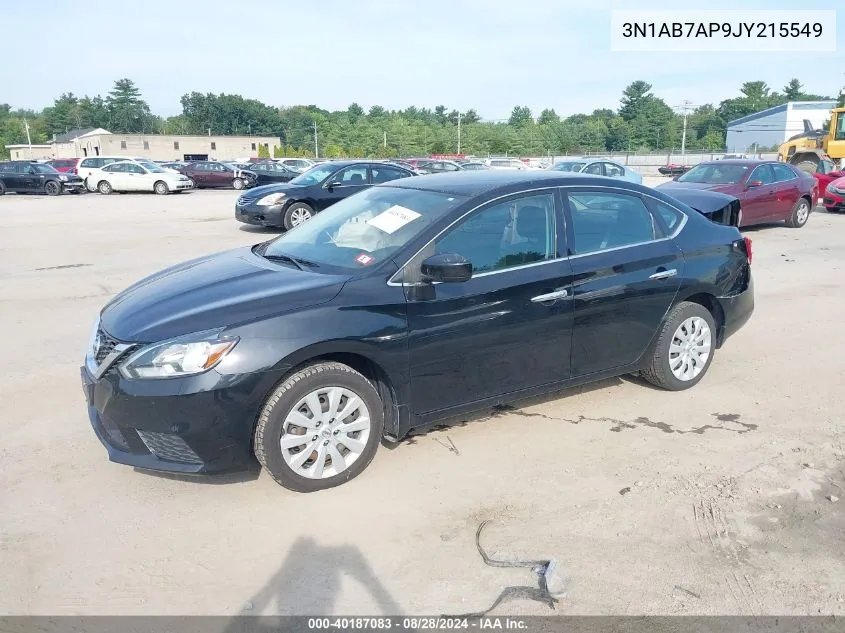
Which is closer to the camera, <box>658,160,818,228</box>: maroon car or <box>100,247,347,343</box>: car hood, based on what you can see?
<box>100,247,347,343</box>: car hood

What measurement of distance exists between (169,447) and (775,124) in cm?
8308

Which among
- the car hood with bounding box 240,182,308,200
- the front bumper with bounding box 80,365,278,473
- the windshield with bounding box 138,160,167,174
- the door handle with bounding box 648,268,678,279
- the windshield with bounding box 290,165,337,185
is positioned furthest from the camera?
the windshield with bounding box 138,160,167,174

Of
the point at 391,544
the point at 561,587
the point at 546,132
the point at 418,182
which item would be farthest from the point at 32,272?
the point at 546,132

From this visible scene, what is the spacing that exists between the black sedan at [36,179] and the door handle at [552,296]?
28764 millimetres

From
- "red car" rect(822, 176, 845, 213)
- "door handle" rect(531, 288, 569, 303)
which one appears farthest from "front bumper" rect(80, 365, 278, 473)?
"red car" rect(822, 176, 845, 213)

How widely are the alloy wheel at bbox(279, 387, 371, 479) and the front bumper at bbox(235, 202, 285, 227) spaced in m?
10.5

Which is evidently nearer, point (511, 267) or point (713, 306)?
point (511, 267)

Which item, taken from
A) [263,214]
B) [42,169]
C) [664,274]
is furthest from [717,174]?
[42,169]

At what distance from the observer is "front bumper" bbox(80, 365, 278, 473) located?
329cm

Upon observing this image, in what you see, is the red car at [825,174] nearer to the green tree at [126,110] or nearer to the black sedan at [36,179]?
the black sedan at [36,179]

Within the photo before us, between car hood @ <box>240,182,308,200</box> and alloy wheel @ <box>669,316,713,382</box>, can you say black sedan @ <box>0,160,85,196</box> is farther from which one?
alloy wheel @ <box>669,316,713,382</box>

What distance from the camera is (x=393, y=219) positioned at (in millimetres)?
4266

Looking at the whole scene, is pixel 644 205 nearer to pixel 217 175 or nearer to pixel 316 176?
pixel 316 176

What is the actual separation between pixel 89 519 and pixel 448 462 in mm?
1933
